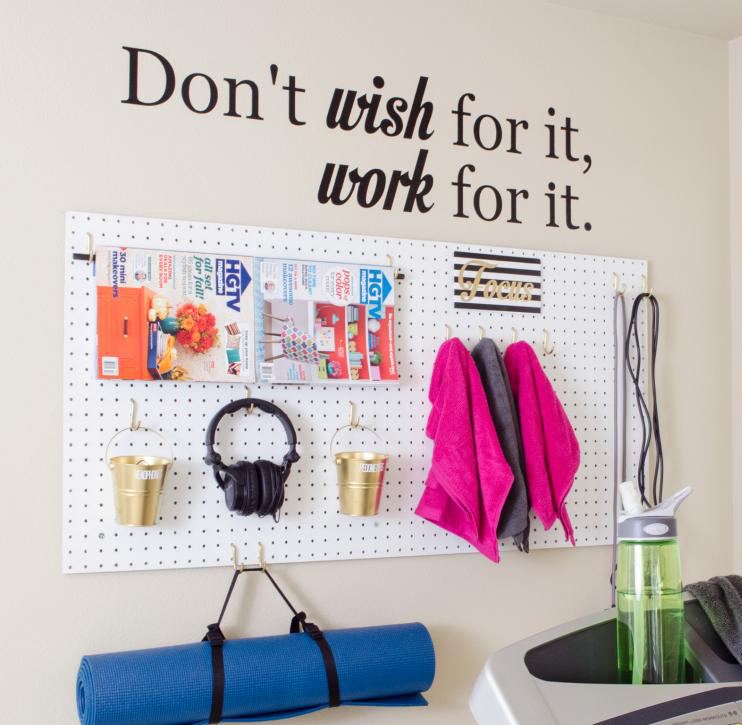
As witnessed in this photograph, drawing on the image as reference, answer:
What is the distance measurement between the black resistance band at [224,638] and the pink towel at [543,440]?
1.94 feet

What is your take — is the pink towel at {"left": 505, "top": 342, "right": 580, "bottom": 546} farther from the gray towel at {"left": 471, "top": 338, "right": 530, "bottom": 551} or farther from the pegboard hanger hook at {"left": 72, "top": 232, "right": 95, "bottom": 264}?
the pegboard hanger hook at {"left": 72, "top": 232, "right": 95, "bottom": 264}

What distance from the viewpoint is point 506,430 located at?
6.35ft

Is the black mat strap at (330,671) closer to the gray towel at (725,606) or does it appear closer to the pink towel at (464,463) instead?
the pink towel at (464,463)

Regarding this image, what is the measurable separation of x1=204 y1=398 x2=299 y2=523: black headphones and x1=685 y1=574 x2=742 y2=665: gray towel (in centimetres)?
99

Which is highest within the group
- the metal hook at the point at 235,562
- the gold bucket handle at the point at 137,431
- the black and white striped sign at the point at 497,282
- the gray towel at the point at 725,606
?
the black and white striped sign at the point at 497,282

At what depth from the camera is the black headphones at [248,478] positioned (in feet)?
5.63

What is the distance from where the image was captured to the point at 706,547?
2.29 metres

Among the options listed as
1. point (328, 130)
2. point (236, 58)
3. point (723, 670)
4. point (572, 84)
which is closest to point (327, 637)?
point (723, 670)

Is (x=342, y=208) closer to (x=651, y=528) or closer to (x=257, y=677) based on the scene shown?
(x=257, y=677)

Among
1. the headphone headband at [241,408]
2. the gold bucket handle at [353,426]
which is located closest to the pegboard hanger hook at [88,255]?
the headphone headband at [241,408]

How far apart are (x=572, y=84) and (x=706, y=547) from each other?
130 cm

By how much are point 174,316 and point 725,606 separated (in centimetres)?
122

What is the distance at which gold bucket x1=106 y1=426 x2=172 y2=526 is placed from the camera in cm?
162

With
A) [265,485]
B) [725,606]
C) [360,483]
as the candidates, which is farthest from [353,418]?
[725,606]
